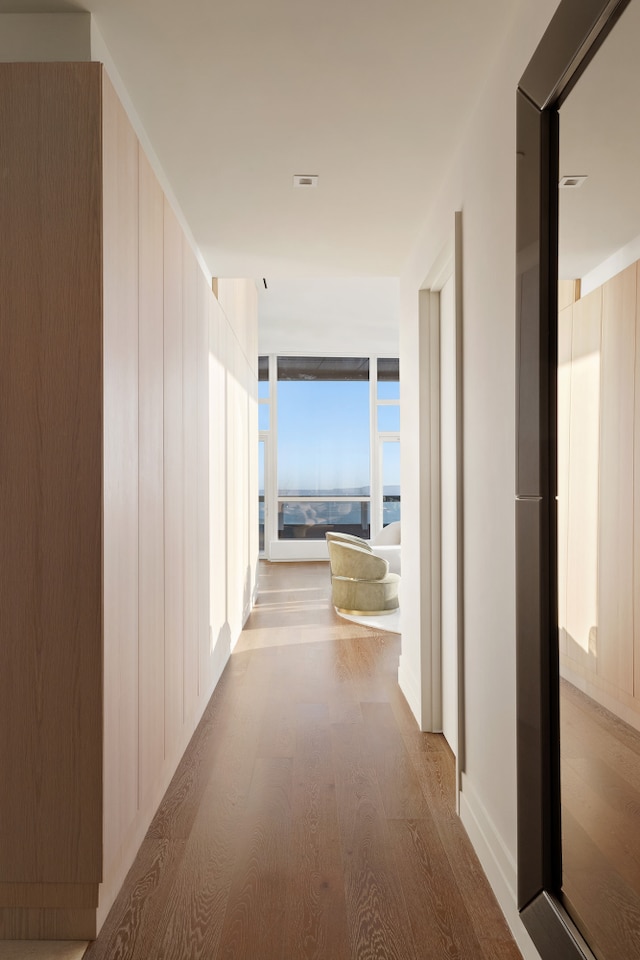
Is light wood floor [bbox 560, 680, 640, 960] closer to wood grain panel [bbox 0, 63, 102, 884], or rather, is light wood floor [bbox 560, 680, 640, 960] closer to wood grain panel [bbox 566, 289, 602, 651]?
wood grain panel [bbox 566, 289, 602, 651]

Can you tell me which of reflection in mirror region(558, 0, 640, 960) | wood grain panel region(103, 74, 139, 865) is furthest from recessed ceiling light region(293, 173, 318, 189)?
reflection in mirror region(558, 0, 640, 960)

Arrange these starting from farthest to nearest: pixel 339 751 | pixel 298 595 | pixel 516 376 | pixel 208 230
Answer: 1. pixel 298 595
2. pixel 208 230
3. pixel 339 751
4. pixel 516 376

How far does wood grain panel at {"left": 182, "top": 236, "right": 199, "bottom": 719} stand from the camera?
3.33 m

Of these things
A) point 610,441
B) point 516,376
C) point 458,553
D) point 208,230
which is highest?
point 208,230

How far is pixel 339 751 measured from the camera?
11.0ft

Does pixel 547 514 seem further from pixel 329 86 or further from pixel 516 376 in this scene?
pixel 329 86

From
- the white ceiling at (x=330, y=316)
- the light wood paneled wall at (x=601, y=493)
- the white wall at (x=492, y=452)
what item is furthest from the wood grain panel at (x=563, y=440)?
the white ceiling at (x=330, y=316)

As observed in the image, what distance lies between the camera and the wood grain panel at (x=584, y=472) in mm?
1416

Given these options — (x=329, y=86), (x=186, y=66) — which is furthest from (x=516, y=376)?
(x=186, y=66)

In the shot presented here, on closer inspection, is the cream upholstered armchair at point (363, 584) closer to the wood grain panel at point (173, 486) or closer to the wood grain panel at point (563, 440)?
the wood grain panel at point (173, 486)

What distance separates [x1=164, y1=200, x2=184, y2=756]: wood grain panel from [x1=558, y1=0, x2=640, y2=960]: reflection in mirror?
172cm

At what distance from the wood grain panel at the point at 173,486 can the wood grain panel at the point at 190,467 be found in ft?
0.35

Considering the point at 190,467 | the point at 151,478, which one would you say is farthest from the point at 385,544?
the point at 151,478

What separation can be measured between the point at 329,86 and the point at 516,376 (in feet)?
4.22
